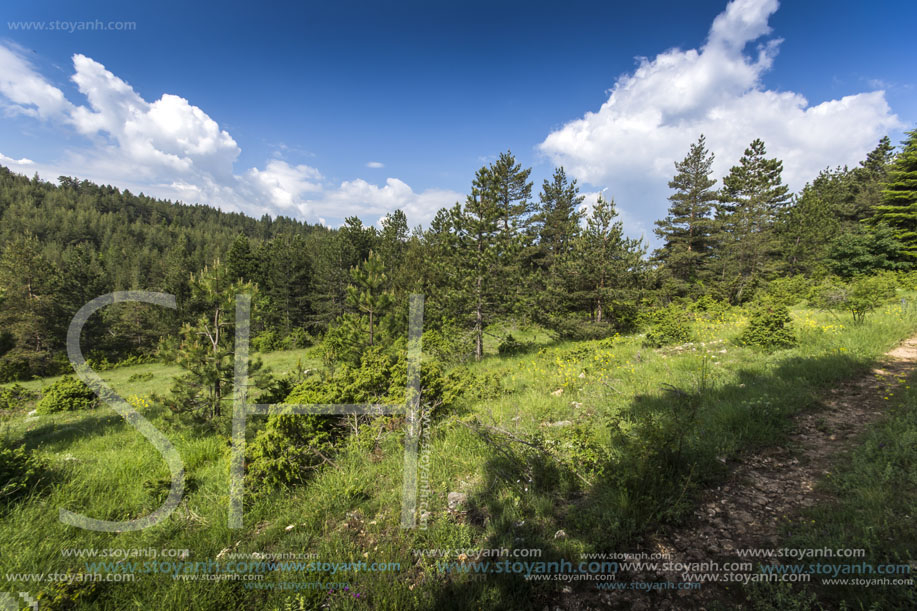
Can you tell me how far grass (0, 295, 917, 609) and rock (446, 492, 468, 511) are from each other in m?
0.07

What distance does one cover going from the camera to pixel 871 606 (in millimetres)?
2074

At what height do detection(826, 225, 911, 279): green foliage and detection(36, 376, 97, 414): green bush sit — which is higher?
detection(826, 225, 911, 279): green foliage

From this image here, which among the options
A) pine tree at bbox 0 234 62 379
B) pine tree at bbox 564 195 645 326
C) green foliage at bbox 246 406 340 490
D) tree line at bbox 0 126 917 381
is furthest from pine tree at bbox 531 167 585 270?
pine tree at bbox 0 234 62 379

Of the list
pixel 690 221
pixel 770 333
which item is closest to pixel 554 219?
pixel 690 221

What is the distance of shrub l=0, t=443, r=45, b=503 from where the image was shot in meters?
4.02

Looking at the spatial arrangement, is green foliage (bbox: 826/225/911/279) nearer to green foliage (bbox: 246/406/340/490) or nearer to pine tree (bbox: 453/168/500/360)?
pine tree (bbox: 453/168/500/360)

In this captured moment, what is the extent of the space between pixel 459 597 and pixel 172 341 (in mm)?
10020

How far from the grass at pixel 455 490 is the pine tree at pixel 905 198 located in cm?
2093

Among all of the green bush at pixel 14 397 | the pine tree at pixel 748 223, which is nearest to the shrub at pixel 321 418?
the green bush at pixel 14 397

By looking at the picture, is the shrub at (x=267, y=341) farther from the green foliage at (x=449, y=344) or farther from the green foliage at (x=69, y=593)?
the green foliage at (x=69, y=593)

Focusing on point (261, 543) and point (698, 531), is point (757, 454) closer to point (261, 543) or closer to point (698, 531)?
point (698, 531)

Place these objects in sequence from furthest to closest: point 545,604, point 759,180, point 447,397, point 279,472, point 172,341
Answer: point 759,180
point 172,341
point 447,397
point 279,472
point 545,604

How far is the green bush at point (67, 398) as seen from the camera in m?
14.0

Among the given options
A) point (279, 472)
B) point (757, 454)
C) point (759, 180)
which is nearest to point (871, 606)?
point (757, 454)
